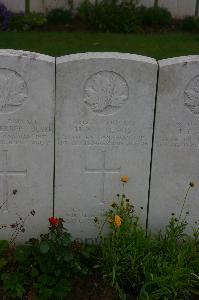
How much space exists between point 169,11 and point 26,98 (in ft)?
22.0

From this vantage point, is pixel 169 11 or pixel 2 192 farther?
pixel 169 11

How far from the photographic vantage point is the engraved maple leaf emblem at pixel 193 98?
3.97m

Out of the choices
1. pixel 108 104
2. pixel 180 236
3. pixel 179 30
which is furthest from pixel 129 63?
pixel 179 30

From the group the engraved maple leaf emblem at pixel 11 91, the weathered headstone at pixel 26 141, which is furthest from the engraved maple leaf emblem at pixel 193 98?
the engraved maple leaf emblem at pixel 11 91

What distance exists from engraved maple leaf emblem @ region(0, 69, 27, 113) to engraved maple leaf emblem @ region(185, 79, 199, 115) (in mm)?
1138

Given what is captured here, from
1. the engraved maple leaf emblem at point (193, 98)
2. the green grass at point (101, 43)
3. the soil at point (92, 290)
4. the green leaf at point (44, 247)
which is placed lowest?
the soil at point (92, 290)

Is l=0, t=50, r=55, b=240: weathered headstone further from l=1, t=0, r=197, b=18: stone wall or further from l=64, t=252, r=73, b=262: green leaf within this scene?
l=1, t=0, r=197, b=18: stone wall

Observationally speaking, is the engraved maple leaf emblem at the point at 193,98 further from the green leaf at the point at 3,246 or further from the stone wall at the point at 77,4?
the stone wall at the point at 77,4

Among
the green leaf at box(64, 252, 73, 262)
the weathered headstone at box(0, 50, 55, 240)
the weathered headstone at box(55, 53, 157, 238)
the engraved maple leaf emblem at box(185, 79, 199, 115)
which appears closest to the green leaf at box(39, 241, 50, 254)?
the green leaf at box(64, 252, 73, 262)

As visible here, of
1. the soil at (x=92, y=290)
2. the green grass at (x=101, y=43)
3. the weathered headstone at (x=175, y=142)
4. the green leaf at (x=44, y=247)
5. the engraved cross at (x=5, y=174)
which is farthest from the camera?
the green grass at (x=101, y=43)

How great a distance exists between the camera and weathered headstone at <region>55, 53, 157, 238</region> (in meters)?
3.85

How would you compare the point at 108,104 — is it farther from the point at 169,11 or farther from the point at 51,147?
the point at 169,11

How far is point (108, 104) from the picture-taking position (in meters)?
3.95

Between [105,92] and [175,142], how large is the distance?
0.65 m
